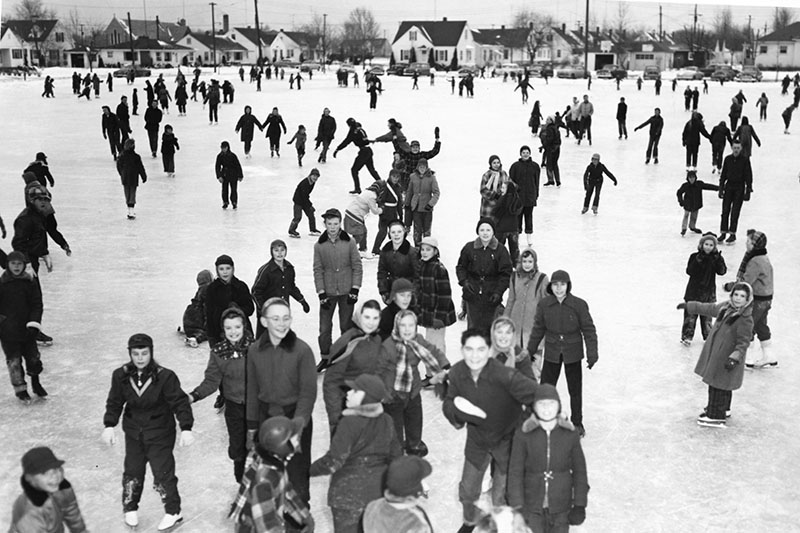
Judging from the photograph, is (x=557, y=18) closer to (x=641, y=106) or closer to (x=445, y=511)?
(x=641, y=106)

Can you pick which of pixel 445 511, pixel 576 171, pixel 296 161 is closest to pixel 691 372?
pixel 445 511

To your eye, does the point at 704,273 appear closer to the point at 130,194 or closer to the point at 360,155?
the point at 360,155

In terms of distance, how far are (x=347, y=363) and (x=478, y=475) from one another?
91cm

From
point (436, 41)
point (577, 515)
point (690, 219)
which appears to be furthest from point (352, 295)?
point (436, 41)

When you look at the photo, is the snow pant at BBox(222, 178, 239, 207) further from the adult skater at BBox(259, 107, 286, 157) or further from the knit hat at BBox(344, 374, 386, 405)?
the knit hat at BBox(344, 374, 386, 405)

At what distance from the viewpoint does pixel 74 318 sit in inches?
319

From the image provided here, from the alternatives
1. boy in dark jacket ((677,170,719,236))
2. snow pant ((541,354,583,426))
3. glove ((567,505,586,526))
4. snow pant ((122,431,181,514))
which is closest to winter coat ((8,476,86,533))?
snow pant ((122,431,181,514))

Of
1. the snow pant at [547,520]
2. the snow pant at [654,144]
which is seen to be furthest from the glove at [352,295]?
the snow pant at [654,144]

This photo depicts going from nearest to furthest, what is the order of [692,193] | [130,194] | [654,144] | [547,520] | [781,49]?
[547,520]
[692,193]
[130,194]
[654,144]
[781,49]

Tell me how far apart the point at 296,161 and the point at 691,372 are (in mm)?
13825

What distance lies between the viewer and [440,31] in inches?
3674

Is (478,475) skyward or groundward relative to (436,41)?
groundward

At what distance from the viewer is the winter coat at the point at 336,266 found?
6.53 m

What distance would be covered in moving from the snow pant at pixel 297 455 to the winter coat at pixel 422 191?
19.5 ft
